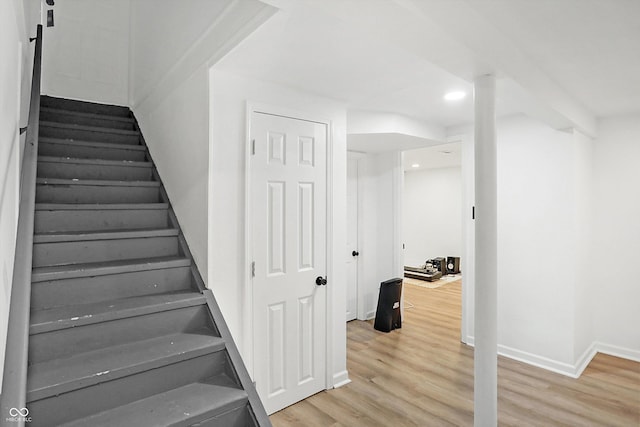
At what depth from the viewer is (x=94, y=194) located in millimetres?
2562

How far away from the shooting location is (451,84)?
9.15ft

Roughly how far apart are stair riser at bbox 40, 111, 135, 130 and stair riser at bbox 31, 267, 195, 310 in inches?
75.5

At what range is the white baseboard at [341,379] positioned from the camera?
2.94 meters

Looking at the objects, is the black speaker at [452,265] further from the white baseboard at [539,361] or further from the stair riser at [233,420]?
the stair riser at [233,420]

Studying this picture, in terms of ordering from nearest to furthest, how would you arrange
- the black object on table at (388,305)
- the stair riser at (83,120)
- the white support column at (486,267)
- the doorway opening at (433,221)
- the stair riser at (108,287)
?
1. the stair riser at (108,287)
2. the white support column at (486,267)
3. the stair riser at (83,120)
4. the black object on table at (388,305)
5. the doorway opening at (433,221)

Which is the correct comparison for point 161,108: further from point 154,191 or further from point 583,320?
point 583,320

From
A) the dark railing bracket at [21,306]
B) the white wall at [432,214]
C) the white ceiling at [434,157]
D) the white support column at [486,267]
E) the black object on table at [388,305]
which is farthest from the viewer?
the white wall at [432,214]

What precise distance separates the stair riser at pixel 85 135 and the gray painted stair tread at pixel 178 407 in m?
2.34

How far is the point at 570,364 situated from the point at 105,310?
369 cm

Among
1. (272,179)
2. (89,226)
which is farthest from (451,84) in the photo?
(89,226)

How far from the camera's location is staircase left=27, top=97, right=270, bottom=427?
5.04 ft

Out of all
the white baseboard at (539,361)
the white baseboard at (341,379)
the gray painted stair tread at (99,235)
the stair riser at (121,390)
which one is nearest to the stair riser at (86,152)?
the gray painted stair tread at (99,235)

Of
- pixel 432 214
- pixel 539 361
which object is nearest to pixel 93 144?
pixel 539 361

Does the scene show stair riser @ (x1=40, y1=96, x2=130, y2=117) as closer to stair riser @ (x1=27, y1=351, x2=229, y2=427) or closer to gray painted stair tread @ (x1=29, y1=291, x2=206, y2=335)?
gray painted stair tread @ (x1=29, y1=291, x2=206, y2=335)
